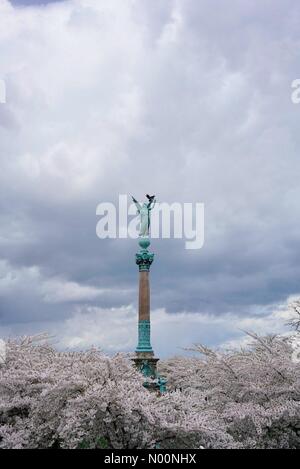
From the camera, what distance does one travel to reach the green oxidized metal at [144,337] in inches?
1606

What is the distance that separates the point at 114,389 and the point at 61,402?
2.23 meters

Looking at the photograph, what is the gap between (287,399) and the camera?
84.4 feet

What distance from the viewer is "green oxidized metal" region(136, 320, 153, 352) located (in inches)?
1606

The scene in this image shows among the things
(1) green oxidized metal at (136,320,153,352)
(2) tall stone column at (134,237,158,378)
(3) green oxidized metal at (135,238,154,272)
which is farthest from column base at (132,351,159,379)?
(3) green oxidized metal at (135,238,154,272)

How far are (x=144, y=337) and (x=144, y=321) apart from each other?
103cm

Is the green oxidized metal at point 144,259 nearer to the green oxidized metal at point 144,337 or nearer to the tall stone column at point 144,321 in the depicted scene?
the tall stone column at point 144,321

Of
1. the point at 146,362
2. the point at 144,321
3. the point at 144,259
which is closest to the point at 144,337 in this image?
the point at 144,321

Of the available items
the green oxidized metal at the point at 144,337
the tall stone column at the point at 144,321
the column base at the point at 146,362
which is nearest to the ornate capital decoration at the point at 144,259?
the tall stone column at the point at 144,321

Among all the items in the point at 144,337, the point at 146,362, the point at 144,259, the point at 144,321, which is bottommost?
the point at 146,362

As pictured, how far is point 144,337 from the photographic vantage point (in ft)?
134

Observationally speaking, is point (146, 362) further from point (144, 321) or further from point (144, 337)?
point (144, 321)

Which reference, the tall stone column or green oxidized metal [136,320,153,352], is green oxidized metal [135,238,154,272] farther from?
green oxidized metal [136,320,153,352]
